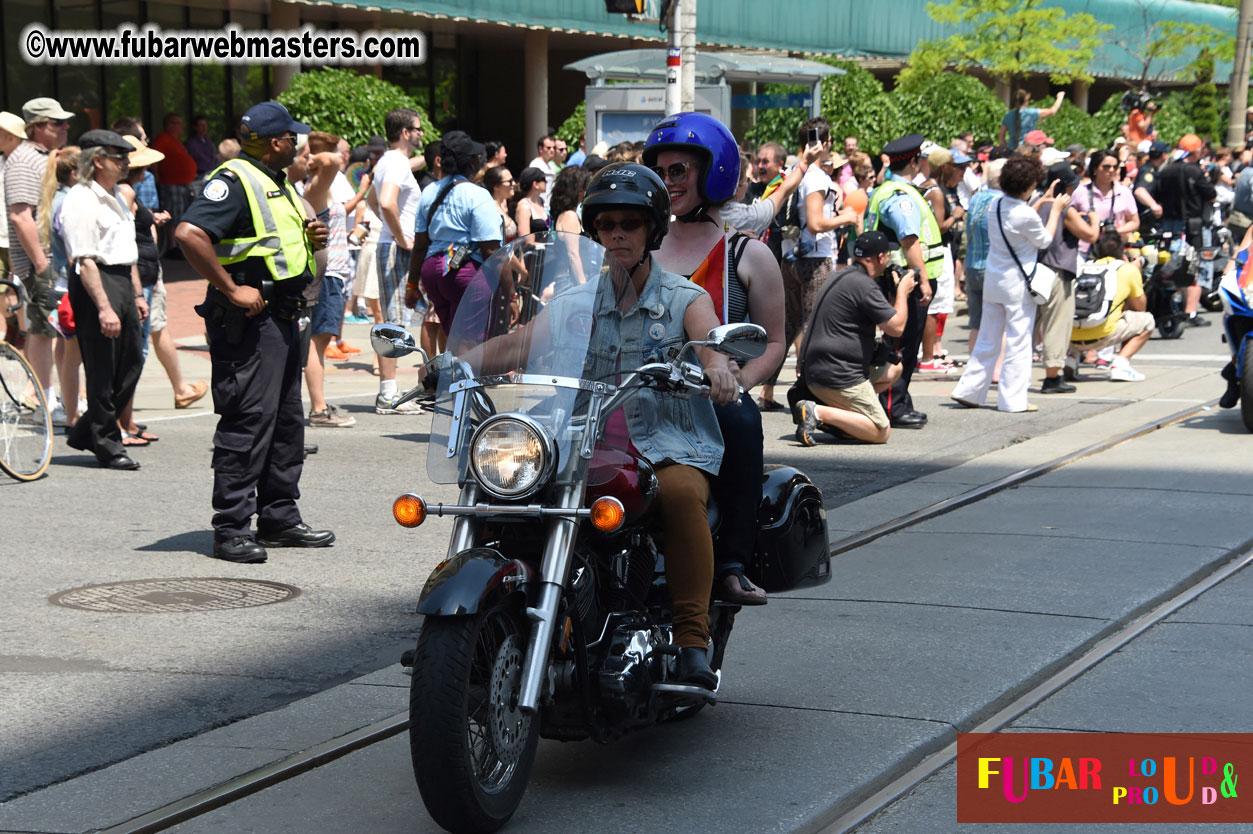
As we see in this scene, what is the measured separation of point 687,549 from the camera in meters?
4.58

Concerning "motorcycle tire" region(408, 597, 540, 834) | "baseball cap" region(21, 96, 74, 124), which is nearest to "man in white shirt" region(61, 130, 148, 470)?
"baseball cap" region(21, 96, 74, 124)

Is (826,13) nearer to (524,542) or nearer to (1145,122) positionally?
(1145,122)

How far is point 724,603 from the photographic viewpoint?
495 centimetres

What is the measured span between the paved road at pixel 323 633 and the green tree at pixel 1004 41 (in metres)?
25.7

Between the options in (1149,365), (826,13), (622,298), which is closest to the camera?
(622,298)

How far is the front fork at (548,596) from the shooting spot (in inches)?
160

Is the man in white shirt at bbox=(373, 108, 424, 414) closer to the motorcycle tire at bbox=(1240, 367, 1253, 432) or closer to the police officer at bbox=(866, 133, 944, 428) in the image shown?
the police officer at bbox=(866, 133, 944, 428)

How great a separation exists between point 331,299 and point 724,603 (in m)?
7.55

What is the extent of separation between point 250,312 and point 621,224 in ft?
10.4

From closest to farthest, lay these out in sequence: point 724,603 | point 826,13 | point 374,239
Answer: point 724,603 → point 374,239 → point 826,13

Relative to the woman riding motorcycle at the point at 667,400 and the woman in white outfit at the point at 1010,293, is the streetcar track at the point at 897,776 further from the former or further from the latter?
the woman in white outfit at the point at 1010,293

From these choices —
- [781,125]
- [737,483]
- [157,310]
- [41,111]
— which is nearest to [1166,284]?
[781,125]

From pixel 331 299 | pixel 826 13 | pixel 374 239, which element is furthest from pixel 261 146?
pixel 826 13

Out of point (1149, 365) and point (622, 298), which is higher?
point (622, 298)
